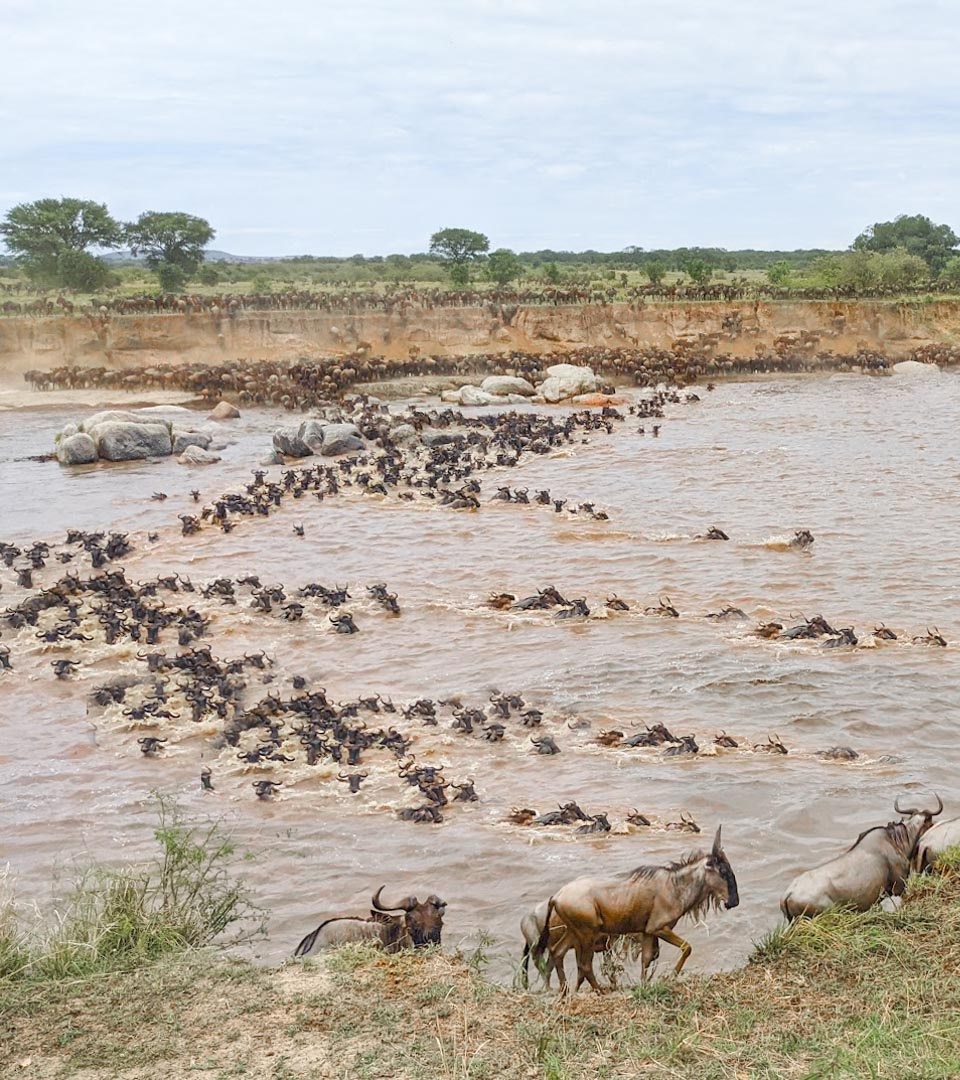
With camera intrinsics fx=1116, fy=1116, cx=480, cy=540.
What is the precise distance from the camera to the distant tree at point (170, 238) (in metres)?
54.3

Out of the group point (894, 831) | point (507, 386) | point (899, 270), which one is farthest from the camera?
point (899, 270)

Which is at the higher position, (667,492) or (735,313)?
(735,313)

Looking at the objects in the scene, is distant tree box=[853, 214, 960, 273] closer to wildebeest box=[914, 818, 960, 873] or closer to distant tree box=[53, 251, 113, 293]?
distant tree box=[53, 251, 113, 293]

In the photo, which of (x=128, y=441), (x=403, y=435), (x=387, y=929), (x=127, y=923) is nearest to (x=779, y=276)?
(x=403, y=435)

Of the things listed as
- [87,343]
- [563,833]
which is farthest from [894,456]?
[87,343]

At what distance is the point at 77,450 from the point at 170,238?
2967 centimetres

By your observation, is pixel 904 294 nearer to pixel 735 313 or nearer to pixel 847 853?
pixel 735 313

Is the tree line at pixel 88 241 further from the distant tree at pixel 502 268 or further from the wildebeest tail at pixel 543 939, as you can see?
the wildebeest tail at pixel 543 939

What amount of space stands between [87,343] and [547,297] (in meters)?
19.0

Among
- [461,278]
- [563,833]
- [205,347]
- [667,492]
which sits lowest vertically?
[563,833]

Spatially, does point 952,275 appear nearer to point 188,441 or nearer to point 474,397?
point 474,397

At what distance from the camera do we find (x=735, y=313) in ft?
155

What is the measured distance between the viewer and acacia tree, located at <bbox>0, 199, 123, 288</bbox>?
5256 cm

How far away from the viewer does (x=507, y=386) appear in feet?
127
